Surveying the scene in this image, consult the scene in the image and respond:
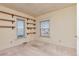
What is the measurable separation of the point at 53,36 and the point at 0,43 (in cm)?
259

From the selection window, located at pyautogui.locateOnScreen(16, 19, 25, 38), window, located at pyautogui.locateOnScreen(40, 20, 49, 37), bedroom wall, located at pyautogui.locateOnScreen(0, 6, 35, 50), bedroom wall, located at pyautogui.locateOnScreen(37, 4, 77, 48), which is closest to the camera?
bedroom wall, located at pyautogui.locateOnScreen(0, 6, 35, 50)

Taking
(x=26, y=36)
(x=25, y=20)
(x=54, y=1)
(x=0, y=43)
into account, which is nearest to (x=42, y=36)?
(x=26, y=36)

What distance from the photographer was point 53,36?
16.5 ft

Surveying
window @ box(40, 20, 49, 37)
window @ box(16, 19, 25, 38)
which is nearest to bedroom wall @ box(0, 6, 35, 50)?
window @ box(16, 19, 25, 38)

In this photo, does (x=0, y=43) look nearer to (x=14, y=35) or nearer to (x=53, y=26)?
(x=14, y=35)

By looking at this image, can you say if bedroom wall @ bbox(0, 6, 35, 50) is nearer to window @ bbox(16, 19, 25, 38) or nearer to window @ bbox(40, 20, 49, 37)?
window @ bbox(16, 19, 25, 38)

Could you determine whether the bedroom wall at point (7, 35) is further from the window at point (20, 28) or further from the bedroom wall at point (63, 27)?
the bedroom wall at point (63, 27)

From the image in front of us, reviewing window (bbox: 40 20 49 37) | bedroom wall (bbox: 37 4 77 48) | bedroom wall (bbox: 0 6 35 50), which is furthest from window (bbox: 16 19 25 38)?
bedroom wall (bbox: 37 4 77 48)

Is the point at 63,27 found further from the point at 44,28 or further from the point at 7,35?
the point at 7,35

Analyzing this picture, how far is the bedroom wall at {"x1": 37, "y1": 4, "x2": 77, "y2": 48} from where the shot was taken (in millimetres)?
3930

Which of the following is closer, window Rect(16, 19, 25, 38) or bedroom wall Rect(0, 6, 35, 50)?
bedroom wall Rect(0, 6, 35, 50)

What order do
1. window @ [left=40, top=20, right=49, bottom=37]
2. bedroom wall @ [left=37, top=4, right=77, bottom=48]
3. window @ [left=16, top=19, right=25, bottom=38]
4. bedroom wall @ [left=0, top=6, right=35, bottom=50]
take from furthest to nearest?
window @ [left=40, top=20, right=49, bottom=37], window @ [left=16, top=19, right=25, bottom=38], bedroom wall @ [left=37, top=4, right=77, bottom=48], bedroom wall @ [left=0, top=6, right=35, bottom=50]

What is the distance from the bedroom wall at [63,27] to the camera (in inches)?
155

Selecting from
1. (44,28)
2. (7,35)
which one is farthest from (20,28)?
(44,28)
